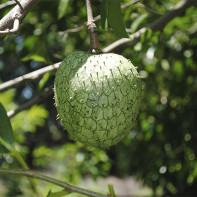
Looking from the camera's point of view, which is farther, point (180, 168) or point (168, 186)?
point (168, 186)

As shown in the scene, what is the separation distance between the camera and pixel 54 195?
117cm

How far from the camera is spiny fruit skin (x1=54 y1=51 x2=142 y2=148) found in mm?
1137

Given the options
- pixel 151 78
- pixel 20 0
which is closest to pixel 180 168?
pixel 151 78

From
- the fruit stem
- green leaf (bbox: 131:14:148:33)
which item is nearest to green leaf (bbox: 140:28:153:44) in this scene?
green leaf (bbox: 131:14:148:33)

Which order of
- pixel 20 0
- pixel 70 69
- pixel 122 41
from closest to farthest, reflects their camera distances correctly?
1. pixel 20 0
2. pixel 70 69
3. pixel 122 41

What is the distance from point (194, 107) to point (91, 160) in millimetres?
1011

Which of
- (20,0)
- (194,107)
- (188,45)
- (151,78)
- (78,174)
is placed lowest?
(78,174)

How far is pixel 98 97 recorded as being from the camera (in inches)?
44.6

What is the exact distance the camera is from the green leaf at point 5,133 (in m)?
1.12

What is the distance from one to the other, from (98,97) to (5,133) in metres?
0.34

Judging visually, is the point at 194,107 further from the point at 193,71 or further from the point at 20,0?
the point at 20,0

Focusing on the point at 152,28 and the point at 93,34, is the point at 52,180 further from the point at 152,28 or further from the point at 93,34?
the point at 152,28

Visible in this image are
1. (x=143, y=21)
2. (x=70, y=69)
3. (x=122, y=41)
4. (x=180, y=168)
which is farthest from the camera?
(x=180, y=168)

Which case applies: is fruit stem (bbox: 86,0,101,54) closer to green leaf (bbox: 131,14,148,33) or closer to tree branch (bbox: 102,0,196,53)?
tree branch (bbox: 102,0,196,53)
